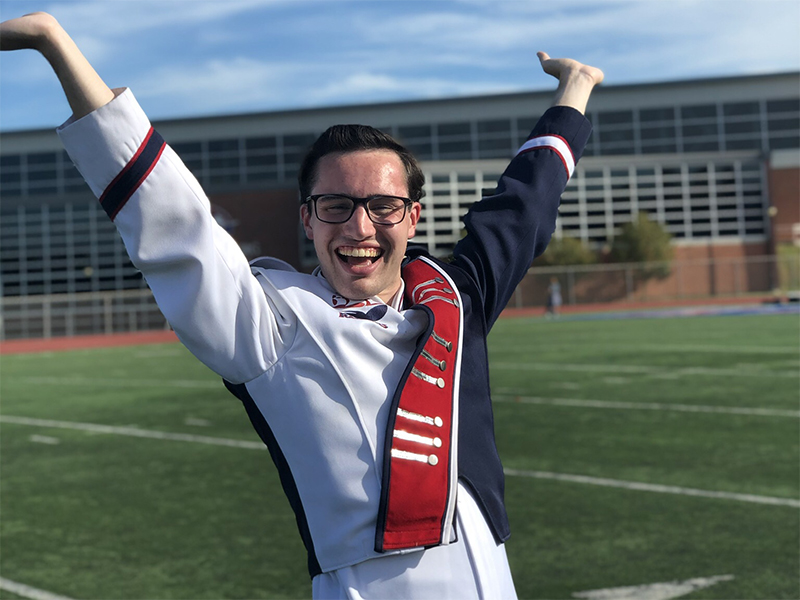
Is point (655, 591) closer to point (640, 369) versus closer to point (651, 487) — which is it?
point (651, 487)

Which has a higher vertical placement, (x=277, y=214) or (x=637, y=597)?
(x=277, y=214)

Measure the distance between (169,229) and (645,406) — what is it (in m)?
9.88

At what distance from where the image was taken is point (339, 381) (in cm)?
176

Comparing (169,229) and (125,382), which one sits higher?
(169,229)

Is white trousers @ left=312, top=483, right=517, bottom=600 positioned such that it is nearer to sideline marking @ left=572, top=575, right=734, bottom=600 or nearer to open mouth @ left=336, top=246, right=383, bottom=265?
open mouth @ left=336, top=246, right=383, bottom=265

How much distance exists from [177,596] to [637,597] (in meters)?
2.35

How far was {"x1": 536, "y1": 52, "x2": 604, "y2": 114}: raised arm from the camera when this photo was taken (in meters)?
2.42

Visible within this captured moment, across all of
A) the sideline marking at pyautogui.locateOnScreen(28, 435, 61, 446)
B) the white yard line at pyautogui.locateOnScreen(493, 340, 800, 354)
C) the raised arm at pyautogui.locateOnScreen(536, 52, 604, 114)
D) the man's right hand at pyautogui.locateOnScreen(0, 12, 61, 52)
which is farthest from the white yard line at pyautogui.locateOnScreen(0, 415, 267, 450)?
the white yard line at pyautogui.locateOnScreen(493, 340, 800, 354)

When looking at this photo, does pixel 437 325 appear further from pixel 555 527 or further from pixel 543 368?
pixel 543 368

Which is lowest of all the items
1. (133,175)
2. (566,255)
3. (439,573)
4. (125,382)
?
(125,382)

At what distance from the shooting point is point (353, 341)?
1779 millimetres

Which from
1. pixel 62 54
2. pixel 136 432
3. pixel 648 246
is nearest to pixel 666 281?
pixel 648 246

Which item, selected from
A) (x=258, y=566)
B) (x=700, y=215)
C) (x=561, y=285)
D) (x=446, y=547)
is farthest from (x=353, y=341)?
(x=700, y=215)

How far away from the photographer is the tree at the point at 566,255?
153 ft
